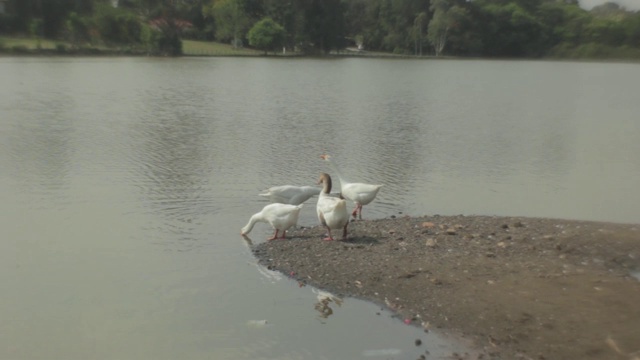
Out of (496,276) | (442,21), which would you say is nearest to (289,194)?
(496,276)

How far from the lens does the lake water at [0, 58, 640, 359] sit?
359 inches

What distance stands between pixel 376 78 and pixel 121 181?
150ft

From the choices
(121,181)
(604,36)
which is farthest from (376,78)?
(604,36)

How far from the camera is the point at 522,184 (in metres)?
18.3

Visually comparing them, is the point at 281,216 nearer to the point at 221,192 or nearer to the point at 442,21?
the point at 221,192

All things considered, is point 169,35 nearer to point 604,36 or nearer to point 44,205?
point 604,36

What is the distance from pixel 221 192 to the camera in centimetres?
1641

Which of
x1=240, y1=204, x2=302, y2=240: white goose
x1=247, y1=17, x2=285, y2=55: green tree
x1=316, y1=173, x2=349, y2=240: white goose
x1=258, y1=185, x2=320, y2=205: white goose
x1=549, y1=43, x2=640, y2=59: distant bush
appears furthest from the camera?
x1=549, y1=43, x2=640, y2=59: distant bush

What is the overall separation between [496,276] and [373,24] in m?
127

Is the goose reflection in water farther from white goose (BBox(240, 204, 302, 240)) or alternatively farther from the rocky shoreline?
white goose (BBox(240, 204, 302, 240))

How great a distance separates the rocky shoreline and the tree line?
98.2 m

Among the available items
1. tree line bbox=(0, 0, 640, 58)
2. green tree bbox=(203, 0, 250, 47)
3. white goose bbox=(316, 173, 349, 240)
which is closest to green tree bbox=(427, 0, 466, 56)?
tree line bbox=(0, 0, 640, 58)

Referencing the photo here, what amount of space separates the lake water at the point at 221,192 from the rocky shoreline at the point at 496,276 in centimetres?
44

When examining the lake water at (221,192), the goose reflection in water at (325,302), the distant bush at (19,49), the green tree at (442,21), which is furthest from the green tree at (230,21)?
the goose reflection in water at (325,302)
